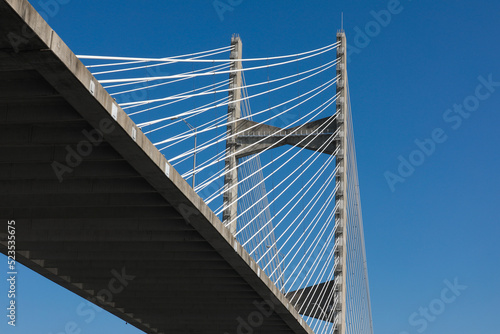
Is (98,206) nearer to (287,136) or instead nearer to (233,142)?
(287,136)

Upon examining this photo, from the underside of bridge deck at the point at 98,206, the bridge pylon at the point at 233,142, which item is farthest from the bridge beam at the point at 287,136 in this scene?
the underside of bridge deck at the point at 98,206

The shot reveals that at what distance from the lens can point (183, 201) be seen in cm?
1602

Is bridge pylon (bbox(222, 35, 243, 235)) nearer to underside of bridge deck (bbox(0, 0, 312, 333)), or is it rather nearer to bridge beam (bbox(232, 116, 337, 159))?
bridge beam (bbox(232, 116, 337, 159))

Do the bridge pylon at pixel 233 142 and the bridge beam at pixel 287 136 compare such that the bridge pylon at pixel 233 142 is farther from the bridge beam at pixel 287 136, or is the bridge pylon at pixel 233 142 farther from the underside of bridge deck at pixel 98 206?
the underside of bridge deck at pixel 98 206

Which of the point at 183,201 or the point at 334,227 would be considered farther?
the point at 334,227

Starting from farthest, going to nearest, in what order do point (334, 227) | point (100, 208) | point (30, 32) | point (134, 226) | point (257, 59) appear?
1. point (334, 227)
2. point (257, 59)
3. point (134, 226)
4. point (100, 208)
5. point (30, 32)

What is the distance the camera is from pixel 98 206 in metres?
16.9

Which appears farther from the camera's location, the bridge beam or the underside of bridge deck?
the bridge beam

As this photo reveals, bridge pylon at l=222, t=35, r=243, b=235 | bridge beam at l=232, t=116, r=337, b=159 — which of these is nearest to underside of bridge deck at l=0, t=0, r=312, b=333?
bridge pylon at l=222, t=35, r=243, b=235

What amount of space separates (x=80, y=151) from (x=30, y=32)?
4304 mm

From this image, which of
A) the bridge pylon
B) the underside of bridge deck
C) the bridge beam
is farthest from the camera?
the bridge beam

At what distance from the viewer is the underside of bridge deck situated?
1158cm

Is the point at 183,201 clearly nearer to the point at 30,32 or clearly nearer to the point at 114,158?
the point at 114,158

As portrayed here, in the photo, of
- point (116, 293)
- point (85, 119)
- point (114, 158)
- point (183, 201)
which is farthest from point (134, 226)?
point (116, 293)
